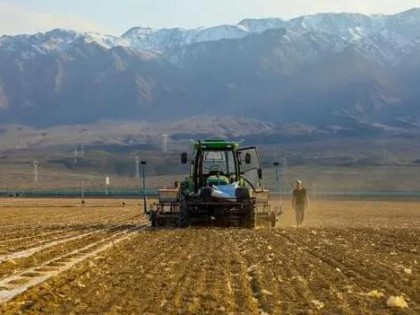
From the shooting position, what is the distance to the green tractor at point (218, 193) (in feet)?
97.1

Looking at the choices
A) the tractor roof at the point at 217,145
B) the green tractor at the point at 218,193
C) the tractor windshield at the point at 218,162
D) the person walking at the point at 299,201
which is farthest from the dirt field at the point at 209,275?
the person walking at the point at 299,201

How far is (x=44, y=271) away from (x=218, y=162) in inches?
636

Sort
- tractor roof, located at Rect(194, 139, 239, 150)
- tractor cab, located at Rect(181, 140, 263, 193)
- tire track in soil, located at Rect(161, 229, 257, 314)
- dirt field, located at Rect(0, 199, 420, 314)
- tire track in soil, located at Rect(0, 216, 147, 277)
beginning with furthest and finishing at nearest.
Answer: tractor roof, located at Rect(194, 139, 239, 150) < tractor cab, located at Rect(181, 140, 263, 193) < tire track in soil, located at Rect(0, 216, 147, 277) < dirt field, located at Rect(0, 199, 420, 314) < tire track in soil, located at Rect(161, 229, 257, 314)

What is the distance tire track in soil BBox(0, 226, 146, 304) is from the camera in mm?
13195

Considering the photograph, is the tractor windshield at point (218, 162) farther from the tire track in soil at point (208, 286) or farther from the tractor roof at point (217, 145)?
the tire track in soil at point (208, 286)

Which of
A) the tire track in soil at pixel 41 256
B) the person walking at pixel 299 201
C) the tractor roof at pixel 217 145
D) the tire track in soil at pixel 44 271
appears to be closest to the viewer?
the tire track in soil at pixel 44 271

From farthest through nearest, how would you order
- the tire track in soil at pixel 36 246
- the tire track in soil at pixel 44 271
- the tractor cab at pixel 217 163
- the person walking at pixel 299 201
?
A: the person walking at pixel 299 201 → the tractor cab at pixel 217 163 → the tire track in soil at pixel 36 246 → the tire track in soil at pixel 44 271

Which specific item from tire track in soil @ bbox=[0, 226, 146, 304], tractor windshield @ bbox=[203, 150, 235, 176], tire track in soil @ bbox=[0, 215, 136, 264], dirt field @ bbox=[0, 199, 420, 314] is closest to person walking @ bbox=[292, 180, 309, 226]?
tractor windshield @ bbox=[203, 150, 235, 176]

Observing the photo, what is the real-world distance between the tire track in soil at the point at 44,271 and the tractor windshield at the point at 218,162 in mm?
9692

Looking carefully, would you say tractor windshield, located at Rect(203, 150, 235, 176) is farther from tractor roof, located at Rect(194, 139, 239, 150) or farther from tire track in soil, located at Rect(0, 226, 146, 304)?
tire track in soil, located at Rect(0, 226, 146, 304)

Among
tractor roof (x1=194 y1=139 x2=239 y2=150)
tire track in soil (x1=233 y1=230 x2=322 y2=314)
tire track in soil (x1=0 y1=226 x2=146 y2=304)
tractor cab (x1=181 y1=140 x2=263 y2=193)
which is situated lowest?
tire track in soil (x1=233 y1=230 x2=322 y2=314)

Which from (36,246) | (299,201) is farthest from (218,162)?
(36,246)

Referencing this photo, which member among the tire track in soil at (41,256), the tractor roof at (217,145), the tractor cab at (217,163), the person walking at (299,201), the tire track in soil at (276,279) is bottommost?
the tire track in soil at (276,279)

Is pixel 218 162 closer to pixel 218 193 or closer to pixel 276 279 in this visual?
pixel 218 193
